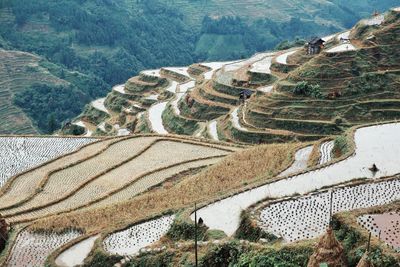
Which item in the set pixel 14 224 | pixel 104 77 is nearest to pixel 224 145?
pixel 14 224

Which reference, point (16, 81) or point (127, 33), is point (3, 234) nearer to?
point (16, 81)

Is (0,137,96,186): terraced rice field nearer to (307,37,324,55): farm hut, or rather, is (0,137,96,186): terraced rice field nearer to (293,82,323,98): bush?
(293,82,323,98): bush

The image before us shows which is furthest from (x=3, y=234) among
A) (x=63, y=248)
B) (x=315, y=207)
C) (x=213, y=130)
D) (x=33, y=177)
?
(x=213, y=130)

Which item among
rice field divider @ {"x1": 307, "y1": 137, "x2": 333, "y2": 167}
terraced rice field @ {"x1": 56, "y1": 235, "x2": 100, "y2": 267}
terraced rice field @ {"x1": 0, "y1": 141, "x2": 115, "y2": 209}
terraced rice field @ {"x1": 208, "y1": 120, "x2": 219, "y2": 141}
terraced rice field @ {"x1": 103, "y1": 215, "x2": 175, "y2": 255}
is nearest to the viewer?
terraced rice field @ {"x1": 56, "y1": 235, "x2": 100, "y2": 267}

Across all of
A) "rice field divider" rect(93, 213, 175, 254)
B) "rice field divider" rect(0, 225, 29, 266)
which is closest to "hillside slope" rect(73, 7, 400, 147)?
"rice field divider" rect(93, 213, 175, 254)

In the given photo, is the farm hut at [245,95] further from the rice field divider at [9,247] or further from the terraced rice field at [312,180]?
the rice field divider at [9,247]

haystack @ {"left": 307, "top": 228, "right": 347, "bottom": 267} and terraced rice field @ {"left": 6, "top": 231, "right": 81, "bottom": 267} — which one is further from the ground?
haystack @ {"left": 307, "top": 228, "right": 347, "bottom": 267}
